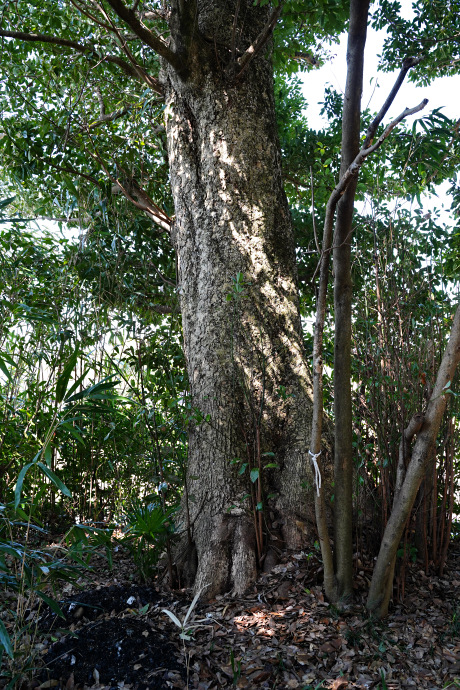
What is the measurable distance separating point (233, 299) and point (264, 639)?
5.76ft

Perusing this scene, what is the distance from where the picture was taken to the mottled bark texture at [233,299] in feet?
9.67

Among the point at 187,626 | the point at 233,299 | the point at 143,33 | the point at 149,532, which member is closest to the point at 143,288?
the point at 233,299

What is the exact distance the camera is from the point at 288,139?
5.81m

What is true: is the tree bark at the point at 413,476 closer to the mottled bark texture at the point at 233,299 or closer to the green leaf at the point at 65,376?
the mottled bark texture at the point at 233,299

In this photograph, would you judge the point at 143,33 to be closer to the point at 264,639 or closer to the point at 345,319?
the point at 345,319

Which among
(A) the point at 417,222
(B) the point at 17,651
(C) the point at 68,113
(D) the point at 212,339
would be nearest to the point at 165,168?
(C) the point at 68,113

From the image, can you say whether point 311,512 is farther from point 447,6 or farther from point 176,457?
point 447,6

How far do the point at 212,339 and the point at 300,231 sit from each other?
2.41 metres

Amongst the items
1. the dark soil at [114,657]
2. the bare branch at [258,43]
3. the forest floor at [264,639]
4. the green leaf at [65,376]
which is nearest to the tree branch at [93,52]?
the bare branch at [258,43]

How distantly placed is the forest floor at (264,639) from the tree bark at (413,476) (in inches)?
5.5

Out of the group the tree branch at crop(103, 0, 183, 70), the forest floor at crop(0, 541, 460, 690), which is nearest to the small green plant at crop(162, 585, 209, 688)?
the forest floor at crop(0, 541, 460, 690)

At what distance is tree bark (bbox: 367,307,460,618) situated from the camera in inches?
88.7

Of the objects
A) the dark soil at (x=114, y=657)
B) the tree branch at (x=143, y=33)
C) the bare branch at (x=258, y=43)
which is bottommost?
the dark soil at (x=114, y=657)

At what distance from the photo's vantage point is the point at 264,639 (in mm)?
2348
